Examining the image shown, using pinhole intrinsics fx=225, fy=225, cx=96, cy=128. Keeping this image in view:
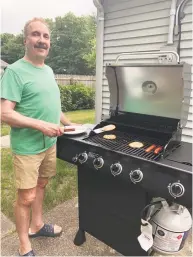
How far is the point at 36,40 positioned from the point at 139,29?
1875 millimetres

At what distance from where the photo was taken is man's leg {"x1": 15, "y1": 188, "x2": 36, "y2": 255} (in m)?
1.88

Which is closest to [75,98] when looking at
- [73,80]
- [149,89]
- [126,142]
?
[73,80]

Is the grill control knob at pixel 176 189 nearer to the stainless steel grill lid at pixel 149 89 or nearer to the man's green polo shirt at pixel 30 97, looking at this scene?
the stainless steel grill lid at pixel 149 89

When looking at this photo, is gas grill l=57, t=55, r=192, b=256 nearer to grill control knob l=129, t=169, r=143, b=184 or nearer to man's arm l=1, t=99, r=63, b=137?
grill control knob l=129, t=169, r=143, b=184

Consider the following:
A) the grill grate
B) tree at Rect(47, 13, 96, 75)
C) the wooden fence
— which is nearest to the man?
the grill grate

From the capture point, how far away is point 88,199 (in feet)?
6.48

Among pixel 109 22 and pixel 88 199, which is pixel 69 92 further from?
pixel 88 199

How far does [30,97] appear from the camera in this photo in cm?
174

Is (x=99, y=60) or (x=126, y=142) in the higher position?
(x=99, y=60)

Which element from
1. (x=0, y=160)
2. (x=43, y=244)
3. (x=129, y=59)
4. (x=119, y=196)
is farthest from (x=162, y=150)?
(x=0, y=160)

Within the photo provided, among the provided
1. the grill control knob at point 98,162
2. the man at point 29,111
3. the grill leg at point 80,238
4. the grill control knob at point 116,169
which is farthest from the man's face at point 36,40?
the grill leg at point 80,238

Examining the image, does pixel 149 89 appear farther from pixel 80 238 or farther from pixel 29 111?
pixel 80 238

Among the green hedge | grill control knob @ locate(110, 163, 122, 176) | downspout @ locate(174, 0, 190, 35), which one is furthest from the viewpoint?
the green hedge

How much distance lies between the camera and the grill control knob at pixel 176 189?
1258 millimetres
